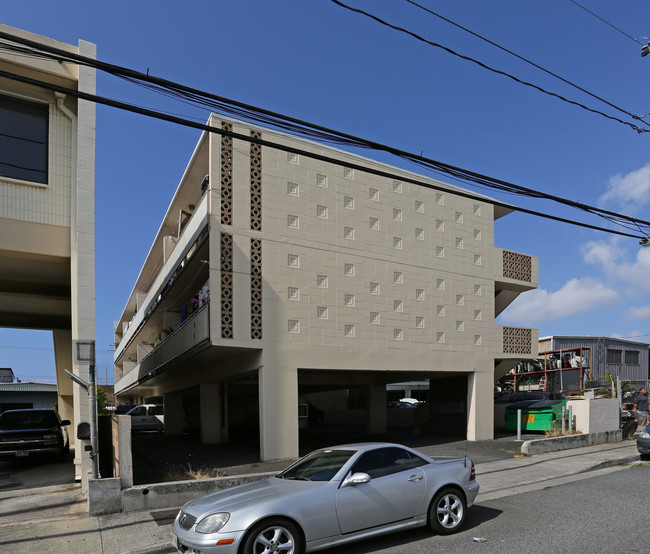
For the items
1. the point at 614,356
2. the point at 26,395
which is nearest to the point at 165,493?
the point at 614,356

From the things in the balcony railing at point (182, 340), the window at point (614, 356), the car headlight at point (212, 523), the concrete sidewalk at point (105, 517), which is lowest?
the concrete sidewalk at point (105, 517)

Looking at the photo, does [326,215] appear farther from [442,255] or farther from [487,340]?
[487,340]

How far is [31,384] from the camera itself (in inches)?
1807

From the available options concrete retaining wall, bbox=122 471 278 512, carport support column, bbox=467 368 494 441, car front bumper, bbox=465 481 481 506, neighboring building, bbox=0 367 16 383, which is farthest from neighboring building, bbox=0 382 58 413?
car front bumper, bbox=465 481 481 506

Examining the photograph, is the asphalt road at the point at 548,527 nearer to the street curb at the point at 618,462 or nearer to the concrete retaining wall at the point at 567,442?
the street curb at the point at 618,462

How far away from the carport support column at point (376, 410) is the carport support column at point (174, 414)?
10.0 m

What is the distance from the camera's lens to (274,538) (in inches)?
243

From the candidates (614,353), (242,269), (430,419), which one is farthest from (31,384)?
(614,353)

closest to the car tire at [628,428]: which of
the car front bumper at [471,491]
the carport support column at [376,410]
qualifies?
the carport support column at [376,410]

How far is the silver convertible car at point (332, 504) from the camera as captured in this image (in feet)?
→ 20.1

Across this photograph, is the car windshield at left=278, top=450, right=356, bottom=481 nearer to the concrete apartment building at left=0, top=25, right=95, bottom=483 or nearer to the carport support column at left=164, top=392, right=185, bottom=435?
the concrete apartment building at left=0, top=25, right=95, bottom=483

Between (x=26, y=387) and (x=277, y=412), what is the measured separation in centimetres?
3918

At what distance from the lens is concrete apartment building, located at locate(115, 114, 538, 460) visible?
14.3m

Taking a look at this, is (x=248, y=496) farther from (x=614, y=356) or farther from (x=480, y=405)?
(x=614, y=356)
